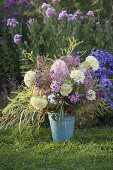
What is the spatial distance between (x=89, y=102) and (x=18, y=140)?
1023 mm

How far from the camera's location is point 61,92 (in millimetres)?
6309

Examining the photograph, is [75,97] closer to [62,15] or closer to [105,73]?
[105,73]

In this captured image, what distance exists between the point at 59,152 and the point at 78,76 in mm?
938

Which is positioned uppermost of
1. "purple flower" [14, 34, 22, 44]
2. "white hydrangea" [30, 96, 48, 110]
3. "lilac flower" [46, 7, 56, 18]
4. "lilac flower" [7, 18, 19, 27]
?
"lilac flower" [46, 7, 56, 18]

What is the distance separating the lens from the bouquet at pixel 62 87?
248 inches

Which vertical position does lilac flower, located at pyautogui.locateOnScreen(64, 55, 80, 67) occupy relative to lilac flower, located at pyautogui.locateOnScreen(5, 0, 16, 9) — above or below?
below

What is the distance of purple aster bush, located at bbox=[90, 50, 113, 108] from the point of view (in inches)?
289

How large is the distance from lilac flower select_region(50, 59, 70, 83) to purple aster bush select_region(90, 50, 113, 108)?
81cm

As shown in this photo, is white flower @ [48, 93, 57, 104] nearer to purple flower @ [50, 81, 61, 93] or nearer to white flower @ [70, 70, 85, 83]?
purple flower @ [50, 81, 61, 93]

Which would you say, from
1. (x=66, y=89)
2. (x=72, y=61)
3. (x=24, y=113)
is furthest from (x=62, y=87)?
(x=24, y=113)

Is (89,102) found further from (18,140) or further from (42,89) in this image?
(18,140)

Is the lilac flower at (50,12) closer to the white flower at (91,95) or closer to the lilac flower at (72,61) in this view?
the lilac flower at (72,61)

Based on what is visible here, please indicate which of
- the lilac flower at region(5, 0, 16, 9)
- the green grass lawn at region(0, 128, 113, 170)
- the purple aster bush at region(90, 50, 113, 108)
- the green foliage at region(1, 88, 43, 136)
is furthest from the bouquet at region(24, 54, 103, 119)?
the lilac flower at region(5, 0, 16, 9)

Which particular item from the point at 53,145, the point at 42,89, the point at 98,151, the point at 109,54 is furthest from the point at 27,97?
the point at 109,54
